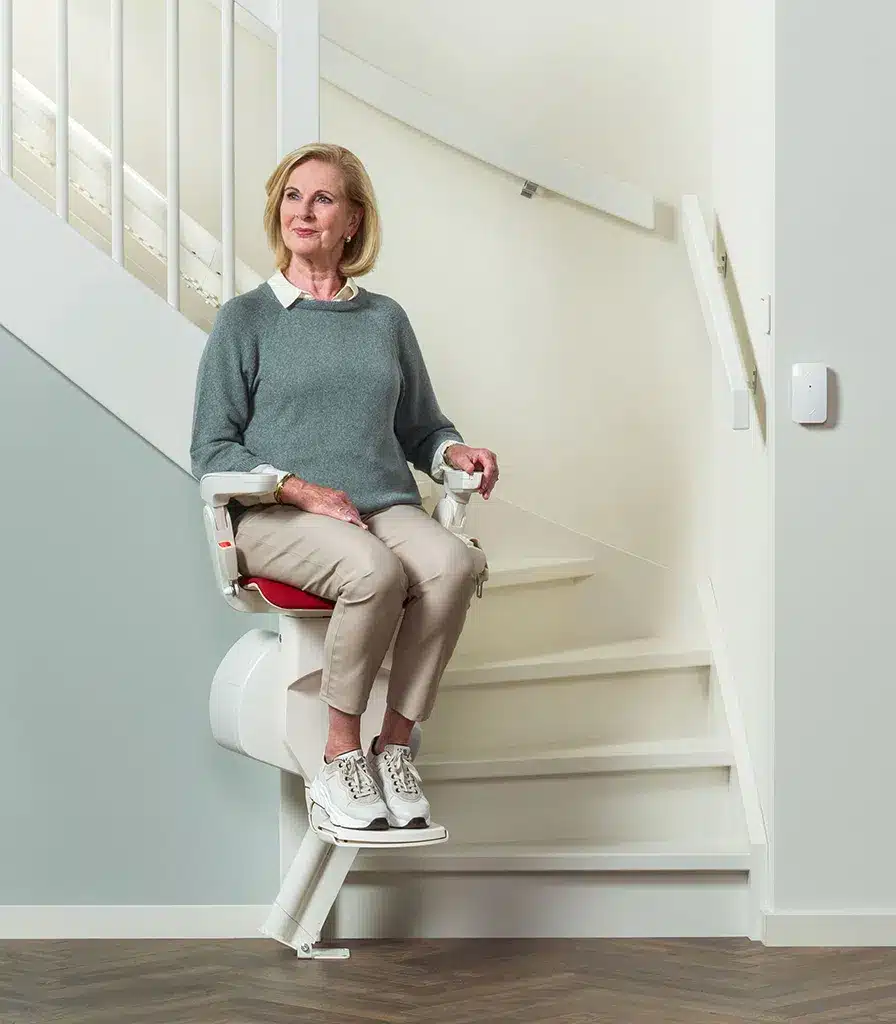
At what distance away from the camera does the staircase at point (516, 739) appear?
2777 millimetres

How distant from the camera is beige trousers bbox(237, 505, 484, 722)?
234cm

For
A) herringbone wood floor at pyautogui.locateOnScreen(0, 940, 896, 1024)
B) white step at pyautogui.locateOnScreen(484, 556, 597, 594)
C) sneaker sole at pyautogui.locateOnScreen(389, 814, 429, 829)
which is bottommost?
herringbone wood floor at pyautogui.locateOnScreen(0, 940, 896, 1024)

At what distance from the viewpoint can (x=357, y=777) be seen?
2.36 metres

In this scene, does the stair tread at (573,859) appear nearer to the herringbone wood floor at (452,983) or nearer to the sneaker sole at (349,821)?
the herringbone wood floor at (452,983)

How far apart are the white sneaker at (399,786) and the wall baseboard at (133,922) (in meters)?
0.58

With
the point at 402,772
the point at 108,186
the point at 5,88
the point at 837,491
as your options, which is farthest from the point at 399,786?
the point at 108,186

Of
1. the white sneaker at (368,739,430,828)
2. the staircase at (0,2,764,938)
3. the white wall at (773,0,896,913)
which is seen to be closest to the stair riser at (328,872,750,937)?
the staircase at (0,2,764,938)

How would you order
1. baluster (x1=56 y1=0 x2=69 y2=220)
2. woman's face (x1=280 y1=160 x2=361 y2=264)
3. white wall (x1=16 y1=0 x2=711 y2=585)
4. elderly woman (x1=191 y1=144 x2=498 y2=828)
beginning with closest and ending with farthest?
elderly woman (x1=191 y1=144 x2=498 y2=828)
woman's face (x1=280 y1=160 x2=361 y2=264)
baluster (x1=56 y1=0 x2=69 y2=220)
white wall (x1=16 y1=0 x2=711 y2=585)

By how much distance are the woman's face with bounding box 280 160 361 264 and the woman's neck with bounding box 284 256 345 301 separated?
1.8 inches

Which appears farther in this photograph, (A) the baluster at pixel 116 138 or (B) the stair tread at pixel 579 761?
(B) the stair tread at pixel 579 761

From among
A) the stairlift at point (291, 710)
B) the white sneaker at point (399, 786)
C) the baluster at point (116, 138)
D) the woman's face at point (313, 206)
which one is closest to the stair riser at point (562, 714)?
Answer: the stairlift at point (291, 710)

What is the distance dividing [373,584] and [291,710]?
0.31 m

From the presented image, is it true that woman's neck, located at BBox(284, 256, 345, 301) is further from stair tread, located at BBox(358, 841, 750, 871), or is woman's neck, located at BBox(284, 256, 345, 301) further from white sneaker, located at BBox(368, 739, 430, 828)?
stair tread, located at BBox(358, 841, 750, 871)

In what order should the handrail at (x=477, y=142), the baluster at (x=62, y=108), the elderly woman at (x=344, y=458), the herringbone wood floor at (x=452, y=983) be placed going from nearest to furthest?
the herringbone wood floor at (x=452, y=983)
the elderly woman at (x=344, y=458)
the baluster at (x=62, y=108)
the handrail at (x=477, y=142)
